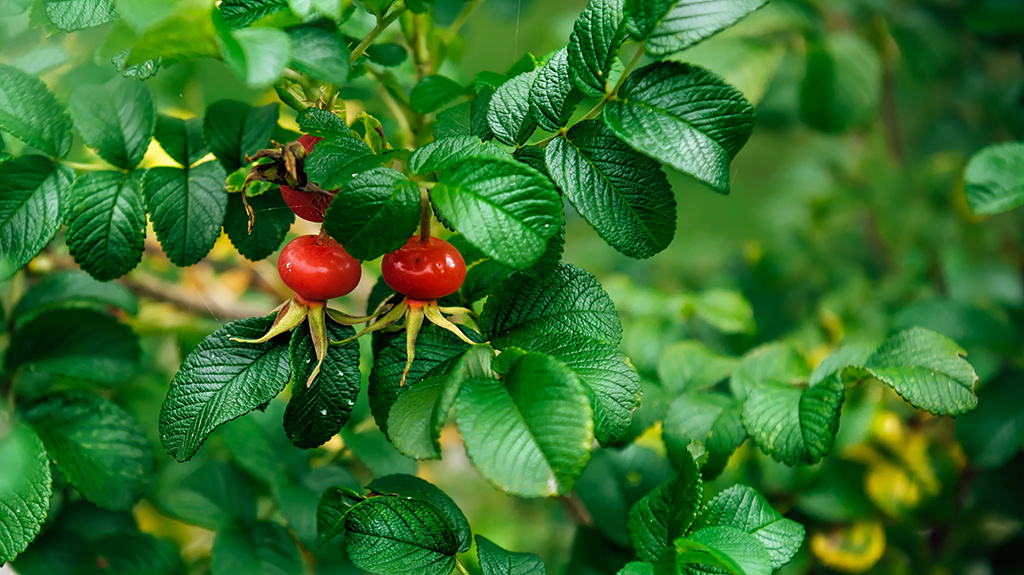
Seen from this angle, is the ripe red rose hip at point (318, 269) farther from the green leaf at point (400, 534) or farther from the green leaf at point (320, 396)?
the green leaf at point (400, 534)

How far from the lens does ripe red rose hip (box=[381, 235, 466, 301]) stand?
401 millimetres

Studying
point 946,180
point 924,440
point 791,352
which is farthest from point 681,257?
point 791,352

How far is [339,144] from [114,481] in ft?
1.16

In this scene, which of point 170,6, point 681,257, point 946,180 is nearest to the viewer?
point 170,6

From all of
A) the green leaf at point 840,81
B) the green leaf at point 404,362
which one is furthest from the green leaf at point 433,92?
the green leaf at point 840,81

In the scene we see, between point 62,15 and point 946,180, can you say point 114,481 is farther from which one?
point 946,180

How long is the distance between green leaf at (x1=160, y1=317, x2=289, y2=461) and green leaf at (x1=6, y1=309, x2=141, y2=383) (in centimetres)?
22

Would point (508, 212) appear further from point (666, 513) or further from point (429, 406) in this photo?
point (666, 513)

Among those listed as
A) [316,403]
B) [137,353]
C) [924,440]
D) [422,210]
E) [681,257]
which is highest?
[422,210]

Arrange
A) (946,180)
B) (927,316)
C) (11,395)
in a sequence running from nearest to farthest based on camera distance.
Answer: (11,395) < (927,316) < (946,180)

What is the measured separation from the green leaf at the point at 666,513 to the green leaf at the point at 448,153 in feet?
0.73

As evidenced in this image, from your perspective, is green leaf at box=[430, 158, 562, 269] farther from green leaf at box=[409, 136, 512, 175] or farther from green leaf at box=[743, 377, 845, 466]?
green leaf at box=[743, 377, 845, 466]

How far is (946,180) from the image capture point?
4.00 feet

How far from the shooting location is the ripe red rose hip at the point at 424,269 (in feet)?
1.32
